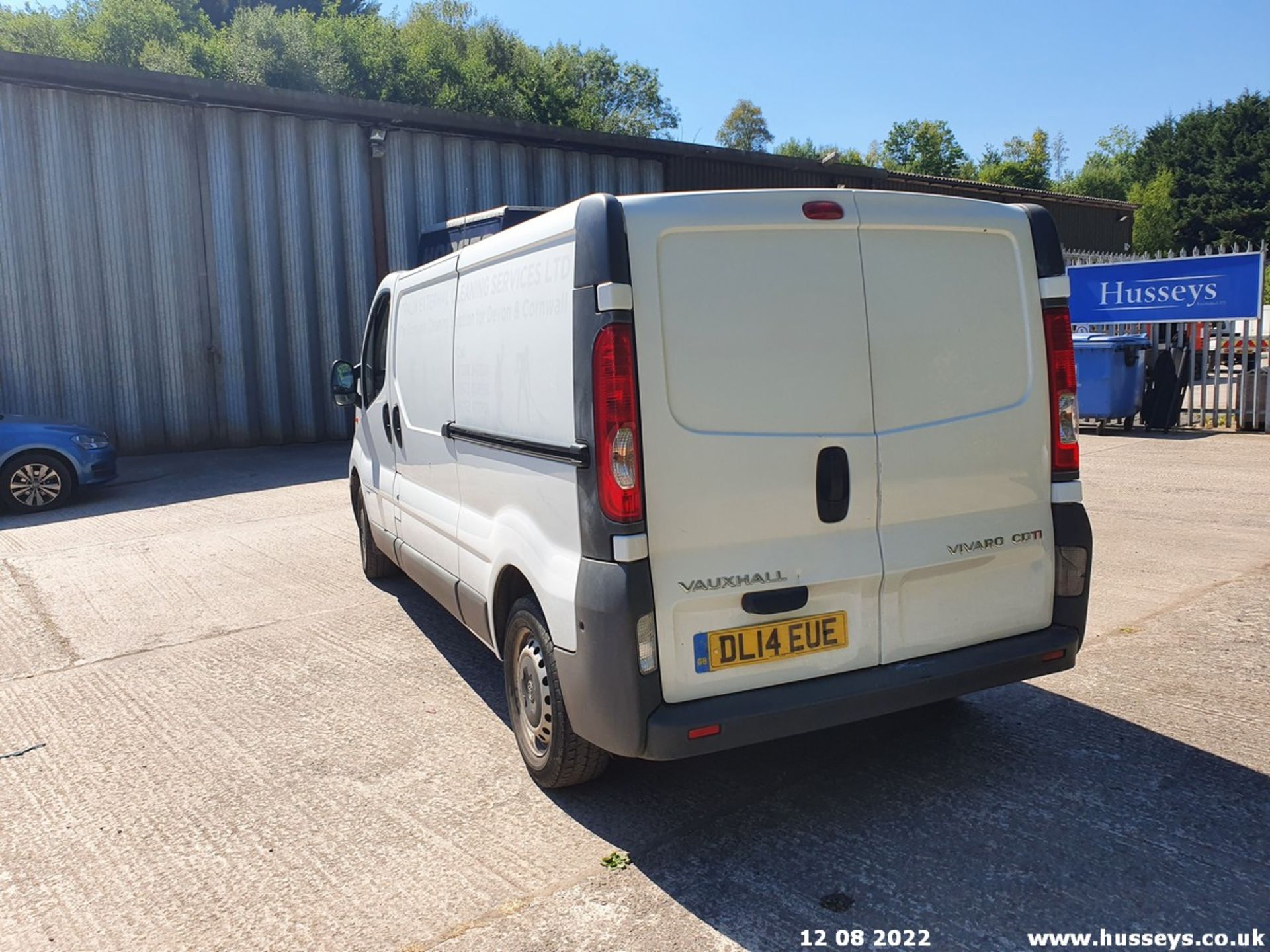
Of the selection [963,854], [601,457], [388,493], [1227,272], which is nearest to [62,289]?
[388,493]

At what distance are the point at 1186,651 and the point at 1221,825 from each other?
6.48 feet

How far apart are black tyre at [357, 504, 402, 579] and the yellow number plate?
423 centimetres

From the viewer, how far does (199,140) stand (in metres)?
14.9

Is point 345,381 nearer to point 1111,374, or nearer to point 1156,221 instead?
point 1111,374

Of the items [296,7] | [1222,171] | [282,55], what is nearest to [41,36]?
[282,55]

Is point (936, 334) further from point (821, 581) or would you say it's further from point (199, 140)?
point (199, 140)

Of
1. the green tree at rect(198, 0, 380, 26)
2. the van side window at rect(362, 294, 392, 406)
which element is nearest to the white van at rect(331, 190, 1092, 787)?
the van side window at rect(362, 294, 392, 406)

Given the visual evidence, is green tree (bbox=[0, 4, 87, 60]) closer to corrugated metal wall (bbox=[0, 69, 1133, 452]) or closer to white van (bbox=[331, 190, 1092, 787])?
corrugated metal wall (bbox=[0, 69, 1133, 452])

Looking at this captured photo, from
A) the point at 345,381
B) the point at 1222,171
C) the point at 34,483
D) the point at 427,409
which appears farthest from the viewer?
the point at 1222,171

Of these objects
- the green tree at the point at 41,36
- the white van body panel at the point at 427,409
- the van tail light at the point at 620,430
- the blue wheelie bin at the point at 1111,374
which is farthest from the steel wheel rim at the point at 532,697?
the green tree at the point at 41,36

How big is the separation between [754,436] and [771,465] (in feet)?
0.37

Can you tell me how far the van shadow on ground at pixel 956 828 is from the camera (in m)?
2.91

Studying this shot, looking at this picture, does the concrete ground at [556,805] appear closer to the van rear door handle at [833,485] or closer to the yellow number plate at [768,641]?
the yellow number plate at [768,641]

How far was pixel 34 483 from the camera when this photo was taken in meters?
10.7
